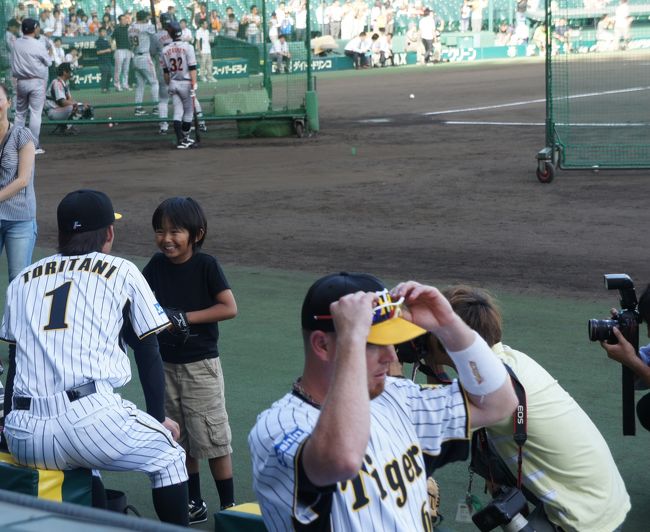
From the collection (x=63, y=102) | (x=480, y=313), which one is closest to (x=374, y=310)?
(x=480, y=313)

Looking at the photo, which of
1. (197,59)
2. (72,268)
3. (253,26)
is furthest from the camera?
(197,59)

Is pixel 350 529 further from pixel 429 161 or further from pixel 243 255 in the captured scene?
pixel 429 161

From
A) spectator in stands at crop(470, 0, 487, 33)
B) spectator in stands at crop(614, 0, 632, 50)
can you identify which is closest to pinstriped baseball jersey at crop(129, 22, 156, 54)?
spectator in stands at crop(614, 0, 632, 50)

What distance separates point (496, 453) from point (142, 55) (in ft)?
59.0

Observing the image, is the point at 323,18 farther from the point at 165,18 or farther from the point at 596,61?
the point at 596,61

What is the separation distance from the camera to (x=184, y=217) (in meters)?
4.96

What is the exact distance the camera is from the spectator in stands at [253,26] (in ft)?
64.0

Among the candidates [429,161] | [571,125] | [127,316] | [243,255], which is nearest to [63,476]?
[127,316]

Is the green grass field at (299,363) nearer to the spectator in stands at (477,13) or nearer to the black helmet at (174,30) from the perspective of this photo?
the black helmet at (174,30)

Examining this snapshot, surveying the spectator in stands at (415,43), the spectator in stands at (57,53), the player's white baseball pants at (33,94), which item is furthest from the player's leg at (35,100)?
the spectator in stands at (415,43)

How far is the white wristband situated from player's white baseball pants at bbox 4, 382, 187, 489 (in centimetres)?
140

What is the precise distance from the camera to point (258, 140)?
64.6 ft

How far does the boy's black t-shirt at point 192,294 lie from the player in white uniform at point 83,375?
929mm

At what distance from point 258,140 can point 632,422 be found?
1563cm
